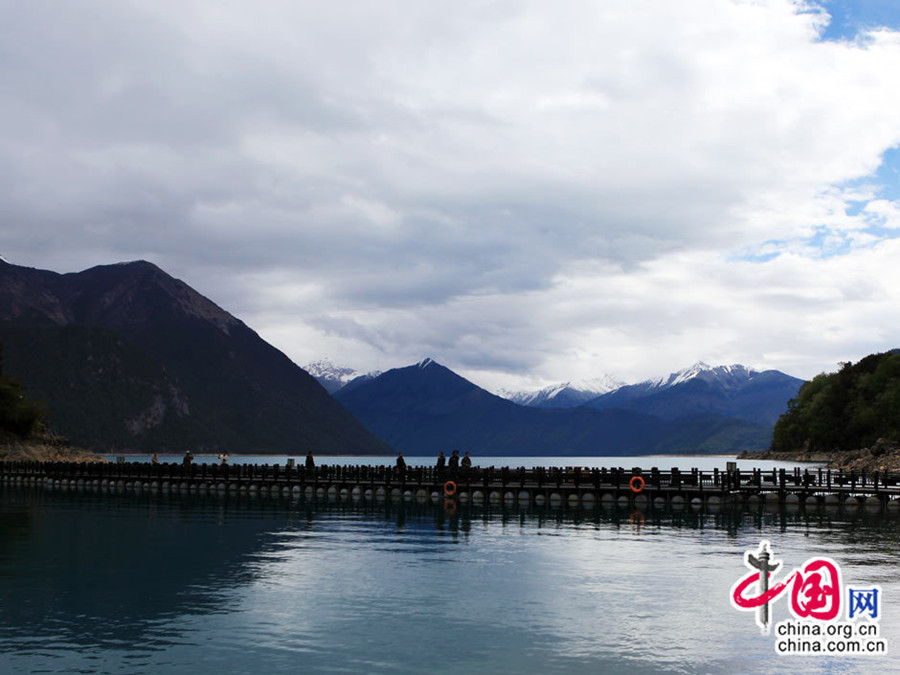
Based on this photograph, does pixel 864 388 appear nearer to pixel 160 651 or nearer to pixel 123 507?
pixel 123 507

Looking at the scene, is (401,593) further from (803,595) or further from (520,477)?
(520,477)

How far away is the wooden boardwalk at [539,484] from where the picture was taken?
7406 centimetres

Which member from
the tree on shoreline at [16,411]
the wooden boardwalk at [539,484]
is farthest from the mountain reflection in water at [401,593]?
the tree on shoreline at [16,411]

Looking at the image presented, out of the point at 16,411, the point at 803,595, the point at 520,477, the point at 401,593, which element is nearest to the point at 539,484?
the point at 520,477

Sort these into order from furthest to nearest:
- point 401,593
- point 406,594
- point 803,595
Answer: point 401,593 < point 406,594 < point 803,595

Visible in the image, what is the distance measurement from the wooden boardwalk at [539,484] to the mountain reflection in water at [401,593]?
15.0 meters

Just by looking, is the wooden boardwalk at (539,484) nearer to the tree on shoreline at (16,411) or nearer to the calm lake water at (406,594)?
the calm lake water at (406,594)

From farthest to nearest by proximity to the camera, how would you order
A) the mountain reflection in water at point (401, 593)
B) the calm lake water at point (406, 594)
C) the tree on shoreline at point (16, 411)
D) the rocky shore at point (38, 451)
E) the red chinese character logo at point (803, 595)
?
1. the tree on shoreline at point (16, 411)
2. the rocky shore at point (38, 451)
3. the red chinese character logo at point (803, 595)
4. the mountain reflection in water at point (401, 593)
5. the calm lake water at point (406, 594)

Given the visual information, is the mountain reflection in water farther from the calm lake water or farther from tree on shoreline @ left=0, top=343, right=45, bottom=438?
tree on shoreline @ left=0, top=343, right=45, bottom=438

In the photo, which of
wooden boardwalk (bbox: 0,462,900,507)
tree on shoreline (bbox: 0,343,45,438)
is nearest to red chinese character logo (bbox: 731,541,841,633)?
wooden boardwalk (bbox: 0,462,900,507)

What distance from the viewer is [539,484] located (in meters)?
79.2

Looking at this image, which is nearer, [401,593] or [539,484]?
[401,593]

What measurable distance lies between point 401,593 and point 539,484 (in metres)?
48.8

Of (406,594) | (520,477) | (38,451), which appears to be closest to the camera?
(406,594)
